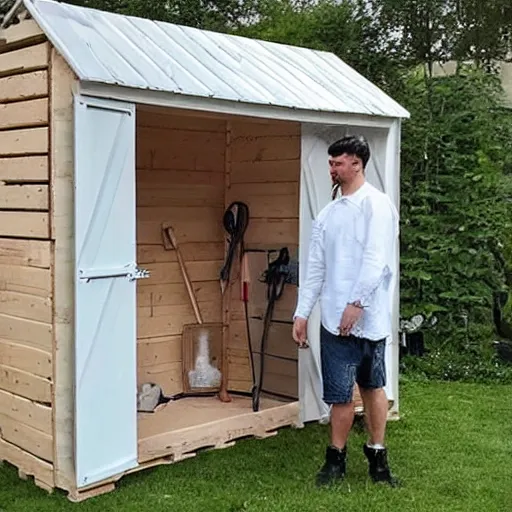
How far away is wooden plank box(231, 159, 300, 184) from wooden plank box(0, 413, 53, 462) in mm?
2255

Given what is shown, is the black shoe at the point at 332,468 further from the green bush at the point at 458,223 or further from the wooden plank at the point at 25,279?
the green bush at the point at 458,223

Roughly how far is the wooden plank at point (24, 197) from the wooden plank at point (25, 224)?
1.3 inches

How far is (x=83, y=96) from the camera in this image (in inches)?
133

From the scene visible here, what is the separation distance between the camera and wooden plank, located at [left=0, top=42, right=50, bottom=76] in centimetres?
352

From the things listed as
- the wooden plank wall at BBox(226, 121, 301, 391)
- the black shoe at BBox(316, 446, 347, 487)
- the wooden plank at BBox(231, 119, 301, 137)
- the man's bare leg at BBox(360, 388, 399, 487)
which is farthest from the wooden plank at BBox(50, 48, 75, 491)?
the wooden plank wall at BBox(226, 121, 301, 391)

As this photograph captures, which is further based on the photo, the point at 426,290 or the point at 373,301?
the point at 426,290

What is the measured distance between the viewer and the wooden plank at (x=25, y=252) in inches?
140

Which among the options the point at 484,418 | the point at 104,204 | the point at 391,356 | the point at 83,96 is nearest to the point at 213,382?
the point at 391,356

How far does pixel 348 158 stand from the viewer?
3.60m

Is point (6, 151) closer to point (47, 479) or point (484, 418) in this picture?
→ point (47, 479)

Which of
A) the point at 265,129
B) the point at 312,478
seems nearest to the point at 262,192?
the point at 265,129

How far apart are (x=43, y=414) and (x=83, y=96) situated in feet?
4.83

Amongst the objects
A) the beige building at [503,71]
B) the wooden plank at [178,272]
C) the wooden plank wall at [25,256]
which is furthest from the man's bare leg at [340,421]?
the beige building at [503,71]

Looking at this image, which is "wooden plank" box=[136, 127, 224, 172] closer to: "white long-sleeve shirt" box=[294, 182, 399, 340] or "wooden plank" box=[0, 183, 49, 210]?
"wooden plank" box=[0, 183, 49, 210]
